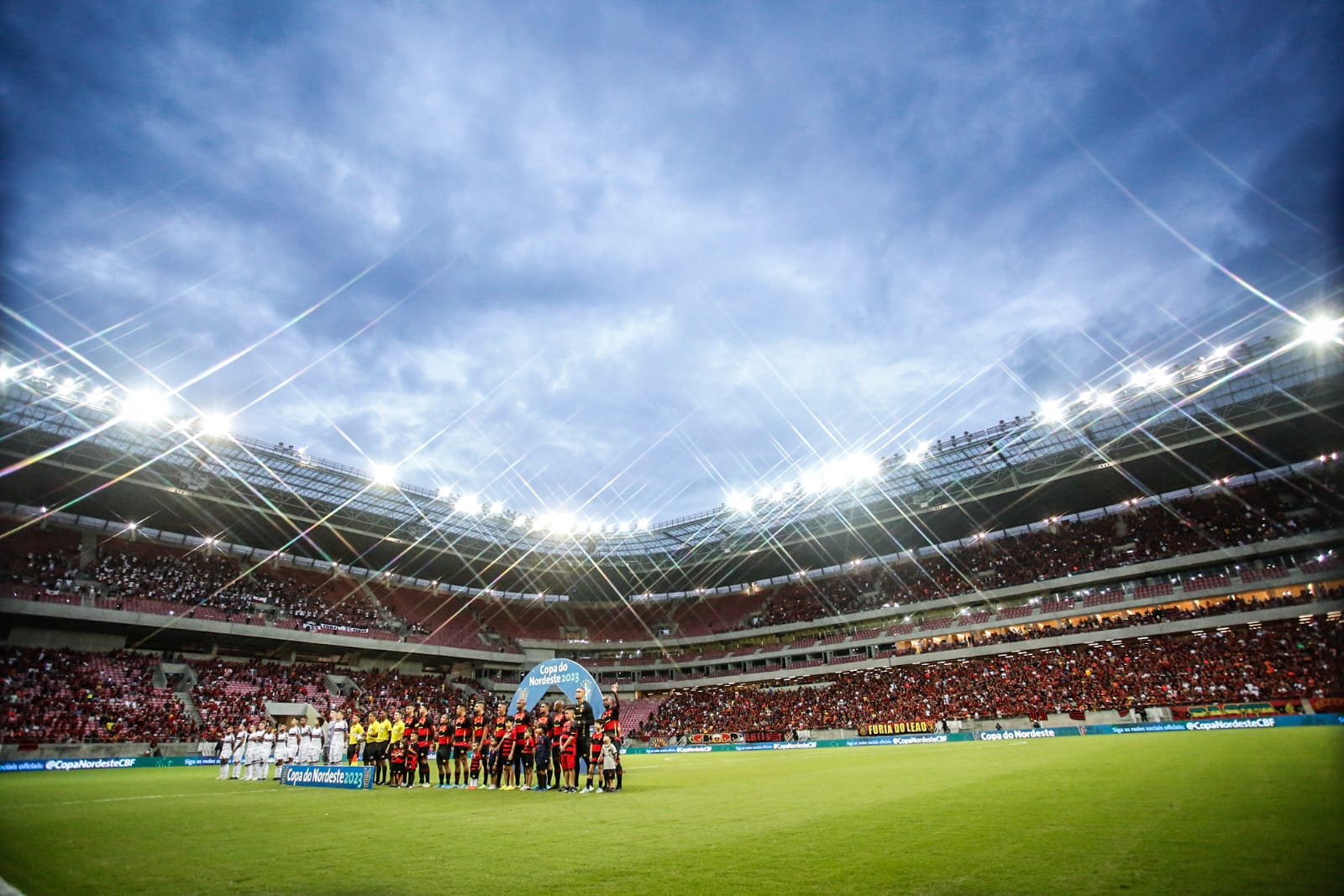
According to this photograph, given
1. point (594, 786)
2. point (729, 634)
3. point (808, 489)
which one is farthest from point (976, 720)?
point (594, 786)

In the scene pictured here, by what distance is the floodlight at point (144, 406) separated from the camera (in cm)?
3256

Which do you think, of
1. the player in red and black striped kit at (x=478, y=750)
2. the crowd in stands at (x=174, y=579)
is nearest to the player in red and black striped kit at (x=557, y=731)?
the player in red and black striped kit at (x=478, y=750)

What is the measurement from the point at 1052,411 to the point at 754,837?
3563 cm

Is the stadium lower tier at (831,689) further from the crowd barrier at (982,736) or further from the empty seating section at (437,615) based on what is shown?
the empty seating section at (437,615)

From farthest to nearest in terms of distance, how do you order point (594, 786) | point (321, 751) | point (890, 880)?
1. point (321, 751)
2. point (594, 786)
3. point (890, 880)

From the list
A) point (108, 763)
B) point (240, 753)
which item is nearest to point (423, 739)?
point (240, 753)

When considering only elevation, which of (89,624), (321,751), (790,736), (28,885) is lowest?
(790,736)

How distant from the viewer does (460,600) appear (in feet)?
211

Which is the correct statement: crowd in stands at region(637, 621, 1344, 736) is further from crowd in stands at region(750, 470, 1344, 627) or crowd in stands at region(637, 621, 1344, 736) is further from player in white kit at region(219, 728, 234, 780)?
player in white kit at region(219, 728, 234, 780)

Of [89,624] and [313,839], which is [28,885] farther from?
[89,624]

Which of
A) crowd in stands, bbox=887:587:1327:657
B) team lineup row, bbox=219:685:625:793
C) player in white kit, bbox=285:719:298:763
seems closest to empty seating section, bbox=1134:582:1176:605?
crowd in stands, bbox=887:587:1327:657

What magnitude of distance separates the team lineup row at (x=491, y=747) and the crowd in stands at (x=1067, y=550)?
126 feet

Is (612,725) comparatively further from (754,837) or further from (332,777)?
(332,777)

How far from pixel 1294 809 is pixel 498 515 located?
47.2m
